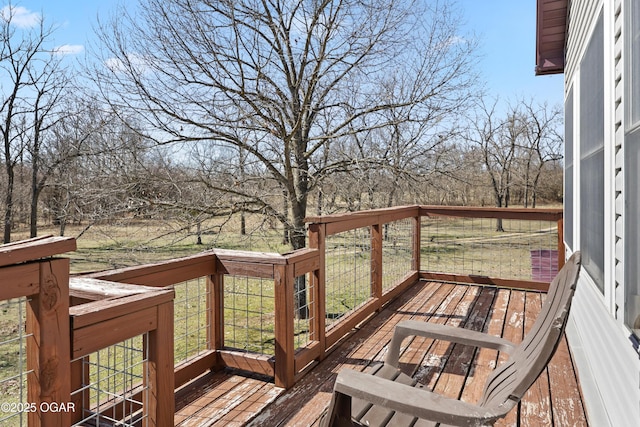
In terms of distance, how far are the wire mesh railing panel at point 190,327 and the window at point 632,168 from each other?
1.98 m

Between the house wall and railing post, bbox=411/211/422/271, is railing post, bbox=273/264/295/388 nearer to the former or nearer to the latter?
the house wall

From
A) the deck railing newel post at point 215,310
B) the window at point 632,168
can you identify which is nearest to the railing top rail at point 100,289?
the deck railing newel post at point 215,310

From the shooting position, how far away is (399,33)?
5891mm

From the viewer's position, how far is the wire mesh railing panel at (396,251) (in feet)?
17.6

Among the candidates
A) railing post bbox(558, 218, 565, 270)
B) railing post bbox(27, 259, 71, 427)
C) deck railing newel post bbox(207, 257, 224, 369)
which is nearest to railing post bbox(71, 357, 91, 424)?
railing post bbox(27, 259, 71, 427)

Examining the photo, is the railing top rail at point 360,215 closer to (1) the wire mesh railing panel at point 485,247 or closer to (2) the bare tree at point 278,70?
(2) the bare tree at point 278,70

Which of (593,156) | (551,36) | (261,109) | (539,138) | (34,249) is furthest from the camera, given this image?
(539,138)

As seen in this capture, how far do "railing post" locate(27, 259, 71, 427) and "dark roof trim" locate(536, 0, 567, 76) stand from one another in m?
4.87

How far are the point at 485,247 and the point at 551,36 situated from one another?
8.76 meters

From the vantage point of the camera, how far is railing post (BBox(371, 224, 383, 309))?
168 inches

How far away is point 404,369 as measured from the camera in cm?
304

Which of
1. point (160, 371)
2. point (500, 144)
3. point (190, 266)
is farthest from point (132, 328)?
point (500, 144)

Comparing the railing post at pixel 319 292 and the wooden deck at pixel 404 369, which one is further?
the railing post at pixel 319 292

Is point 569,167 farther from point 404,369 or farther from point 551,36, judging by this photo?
point 404,369
